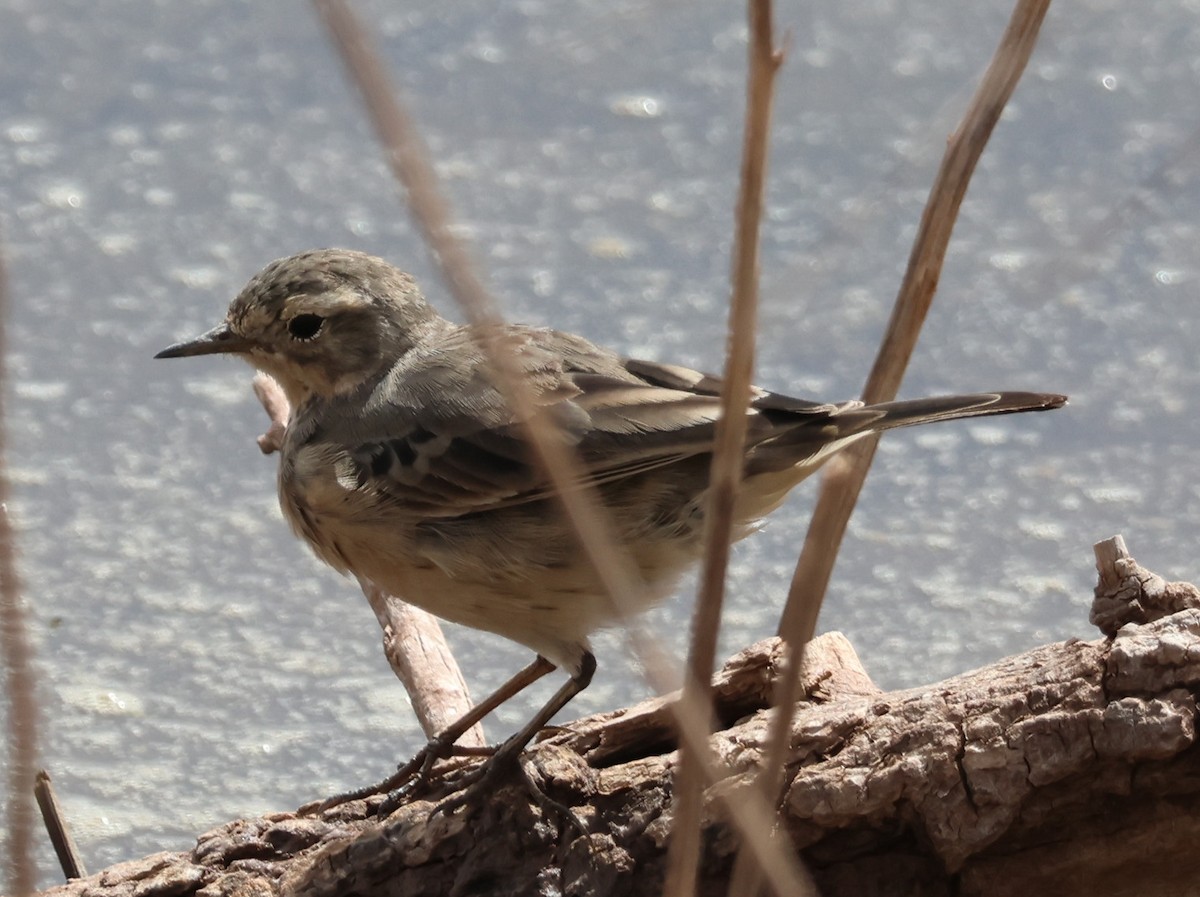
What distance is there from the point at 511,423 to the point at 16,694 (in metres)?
2.01

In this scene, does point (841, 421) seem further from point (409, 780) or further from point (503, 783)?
point (409, 780)

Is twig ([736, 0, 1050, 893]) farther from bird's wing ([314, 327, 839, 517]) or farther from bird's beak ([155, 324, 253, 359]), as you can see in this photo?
bird's beak ([155, 324, 253, 359])

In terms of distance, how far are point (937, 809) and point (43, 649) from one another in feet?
9.28

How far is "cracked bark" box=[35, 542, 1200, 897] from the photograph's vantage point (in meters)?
2.90

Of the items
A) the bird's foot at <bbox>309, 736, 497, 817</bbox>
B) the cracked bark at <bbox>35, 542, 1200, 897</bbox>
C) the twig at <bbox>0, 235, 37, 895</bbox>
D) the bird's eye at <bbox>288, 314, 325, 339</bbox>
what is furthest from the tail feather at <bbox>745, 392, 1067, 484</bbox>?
the twig at <bbox>0, 235, 37, 895</bbox>

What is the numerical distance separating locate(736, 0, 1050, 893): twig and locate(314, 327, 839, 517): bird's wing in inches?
10.1

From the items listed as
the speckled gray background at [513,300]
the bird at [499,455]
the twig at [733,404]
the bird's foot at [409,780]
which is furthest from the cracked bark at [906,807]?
the twig at [733,404]

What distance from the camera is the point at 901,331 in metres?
3.49

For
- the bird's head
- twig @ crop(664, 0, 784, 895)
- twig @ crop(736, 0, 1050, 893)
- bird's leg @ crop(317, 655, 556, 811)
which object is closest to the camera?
twig @ crop(664, 0, 784, 895)

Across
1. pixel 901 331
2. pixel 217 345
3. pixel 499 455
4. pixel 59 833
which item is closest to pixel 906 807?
pixel 901 331

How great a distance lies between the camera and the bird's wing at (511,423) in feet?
11.1

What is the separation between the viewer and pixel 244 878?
3213 millimetres

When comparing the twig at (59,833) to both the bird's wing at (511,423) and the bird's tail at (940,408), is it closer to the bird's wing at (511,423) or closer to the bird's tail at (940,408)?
the bird's wing at (511,423)

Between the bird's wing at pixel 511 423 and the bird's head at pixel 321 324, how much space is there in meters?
0.13
